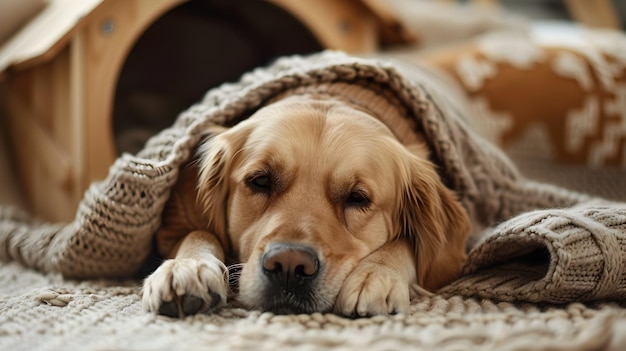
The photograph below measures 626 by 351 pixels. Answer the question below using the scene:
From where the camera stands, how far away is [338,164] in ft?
5.97

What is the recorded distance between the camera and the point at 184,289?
1.54 metres

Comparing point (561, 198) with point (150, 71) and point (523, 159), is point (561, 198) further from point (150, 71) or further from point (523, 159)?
point (150, 71)

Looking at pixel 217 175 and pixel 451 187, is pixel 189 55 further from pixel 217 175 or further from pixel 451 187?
Answer: pixel 451 187

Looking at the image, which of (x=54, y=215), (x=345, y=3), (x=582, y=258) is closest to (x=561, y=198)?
(x=582, y=258)

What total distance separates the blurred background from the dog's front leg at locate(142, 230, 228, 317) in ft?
4.02

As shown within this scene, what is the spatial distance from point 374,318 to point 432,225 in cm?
52

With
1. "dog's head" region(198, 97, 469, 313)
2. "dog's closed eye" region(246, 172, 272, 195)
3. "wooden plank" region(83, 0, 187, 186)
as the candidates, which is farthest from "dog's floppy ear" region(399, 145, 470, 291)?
"wooden plank" region(83, 0, 187, 186)

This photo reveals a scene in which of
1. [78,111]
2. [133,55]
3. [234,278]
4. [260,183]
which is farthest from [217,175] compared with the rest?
[133,55]

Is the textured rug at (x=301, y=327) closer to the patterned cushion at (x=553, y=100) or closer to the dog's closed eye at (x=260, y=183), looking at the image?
the dog's closed eye at (x=260, y=183)

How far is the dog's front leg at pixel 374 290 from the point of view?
62.1 inches

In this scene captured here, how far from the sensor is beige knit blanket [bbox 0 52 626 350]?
4.37ft

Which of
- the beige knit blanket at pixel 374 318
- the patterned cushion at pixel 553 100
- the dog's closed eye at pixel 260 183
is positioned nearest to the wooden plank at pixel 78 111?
the beige knit blanket at pixel 374 318

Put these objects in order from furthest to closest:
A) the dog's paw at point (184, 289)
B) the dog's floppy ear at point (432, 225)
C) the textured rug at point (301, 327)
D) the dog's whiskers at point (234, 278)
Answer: the dog's floppy ear at point (432, 225) < the dog's whiskers at point (234, 278) < the dog's paw at point (184, 289) < the textured rug at point (301, 327)

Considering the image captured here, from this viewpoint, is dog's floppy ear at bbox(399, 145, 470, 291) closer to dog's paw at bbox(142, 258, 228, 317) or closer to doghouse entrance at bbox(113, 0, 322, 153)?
dog's paw at bbox(142, 258, 228, 317)
